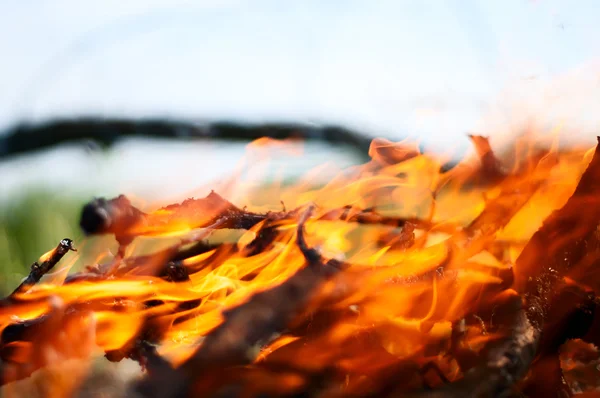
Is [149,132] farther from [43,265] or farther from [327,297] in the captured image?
[327,297]

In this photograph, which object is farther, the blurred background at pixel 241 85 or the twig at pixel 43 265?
the blurred background at pixel 241 85

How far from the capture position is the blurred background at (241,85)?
1.54 m

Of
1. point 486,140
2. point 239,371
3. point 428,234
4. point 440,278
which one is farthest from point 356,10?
point 239,371

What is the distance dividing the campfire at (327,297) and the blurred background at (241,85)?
0.16 m

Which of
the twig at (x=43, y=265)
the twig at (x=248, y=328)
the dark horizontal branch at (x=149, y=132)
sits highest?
the dark horizontal branch at (x=149, y=132)

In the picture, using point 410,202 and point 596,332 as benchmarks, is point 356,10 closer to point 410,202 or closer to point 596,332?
point 410,202

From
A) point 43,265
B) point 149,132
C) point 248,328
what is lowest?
point 248,328

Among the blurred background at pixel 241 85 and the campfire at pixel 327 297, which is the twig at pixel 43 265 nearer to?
the campfire at pixel 327 297

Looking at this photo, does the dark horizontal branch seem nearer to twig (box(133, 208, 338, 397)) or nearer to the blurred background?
the blurred background

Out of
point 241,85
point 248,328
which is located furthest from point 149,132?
point 248,328

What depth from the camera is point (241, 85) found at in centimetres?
163

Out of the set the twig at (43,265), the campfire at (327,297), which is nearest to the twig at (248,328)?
the campfire at (327,297)

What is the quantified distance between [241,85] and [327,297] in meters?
0.74

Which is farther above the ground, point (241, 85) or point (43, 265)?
point (241, 85)
